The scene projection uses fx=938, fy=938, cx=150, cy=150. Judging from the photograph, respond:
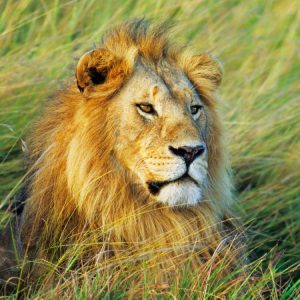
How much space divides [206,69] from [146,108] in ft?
1.99

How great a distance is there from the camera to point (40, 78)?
606 cm

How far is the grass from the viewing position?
5.75 metres

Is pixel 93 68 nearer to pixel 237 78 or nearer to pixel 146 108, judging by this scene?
pixel 146 108

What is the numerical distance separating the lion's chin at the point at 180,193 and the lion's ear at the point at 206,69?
2.60ft

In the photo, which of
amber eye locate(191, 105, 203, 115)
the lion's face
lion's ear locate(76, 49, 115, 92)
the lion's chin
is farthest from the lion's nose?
lion's ear locate(76, 49, 115, 92)

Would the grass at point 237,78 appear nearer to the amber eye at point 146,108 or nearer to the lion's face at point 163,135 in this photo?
the lion's face at point 163,135

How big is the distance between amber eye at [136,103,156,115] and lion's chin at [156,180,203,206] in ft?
1.26

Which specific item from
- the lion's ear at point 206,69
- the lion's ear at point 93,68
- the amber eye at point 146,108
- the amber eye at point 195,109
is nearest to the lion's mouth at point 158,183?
the amber eye at point 146,108

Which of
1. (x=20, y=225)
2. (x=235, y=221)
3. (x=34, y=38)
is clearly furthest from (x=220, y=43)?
(x=20, y=225)

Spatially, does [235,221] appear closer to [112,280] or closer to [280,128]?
[112,280]

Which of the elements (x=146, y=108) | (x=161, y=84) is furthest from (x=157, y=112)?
(x=161, y=84)

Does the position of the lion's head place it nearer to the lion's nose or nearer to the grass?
the lion's nose

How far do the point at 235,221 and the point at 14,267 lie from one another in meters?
1.24

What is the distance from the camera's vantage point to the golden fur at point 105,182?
14.8ft
